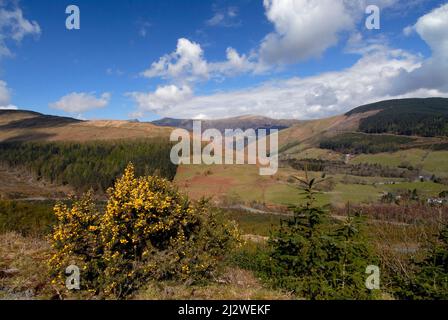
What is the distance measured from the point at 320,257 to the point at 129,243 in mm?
6380

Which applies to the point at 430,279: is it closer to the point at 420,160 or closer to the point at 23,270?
the point at 23,270

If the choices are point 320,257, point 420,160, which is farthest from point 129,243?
point 420,160

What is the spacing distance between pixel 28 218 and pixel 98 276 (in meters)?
31.2

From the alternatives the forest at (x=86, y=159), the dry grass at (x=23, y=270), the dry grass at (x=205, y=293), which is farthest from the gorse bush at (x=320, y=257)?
the forest at (x=86, y=159)

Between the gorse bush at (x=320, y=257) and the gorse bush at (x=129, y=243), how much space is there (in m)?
2.80

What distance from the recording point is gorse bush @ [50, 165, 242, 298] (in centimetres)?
1051

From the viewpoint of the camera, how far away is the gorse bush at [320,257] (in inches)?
365

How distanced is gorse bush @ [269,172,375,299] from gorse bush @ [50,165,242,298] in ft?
9.18

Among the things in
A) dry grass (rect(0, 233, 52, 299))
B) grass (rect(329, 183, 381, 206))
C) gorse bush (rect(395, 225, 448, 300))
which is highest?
gorse bush (rect(395, 225, 448, 300))

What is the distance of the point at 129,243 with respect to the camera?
11.8 m

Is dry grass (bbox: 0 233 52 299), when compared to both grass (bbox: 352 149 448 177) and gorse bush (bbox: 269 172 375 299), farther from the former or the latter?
grass (bbox: 352 149 448 177)

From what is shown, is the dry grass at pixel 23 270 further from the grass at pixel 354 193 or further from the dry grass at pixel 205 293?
the grass at pixel 354 193

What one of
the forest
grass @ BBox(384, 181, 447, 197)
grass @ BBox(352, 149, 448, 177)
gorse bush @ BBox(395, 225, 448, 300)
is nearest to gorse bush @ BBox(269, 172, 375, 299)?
gorse bush @ BBox(395, 225, 448, 300)
